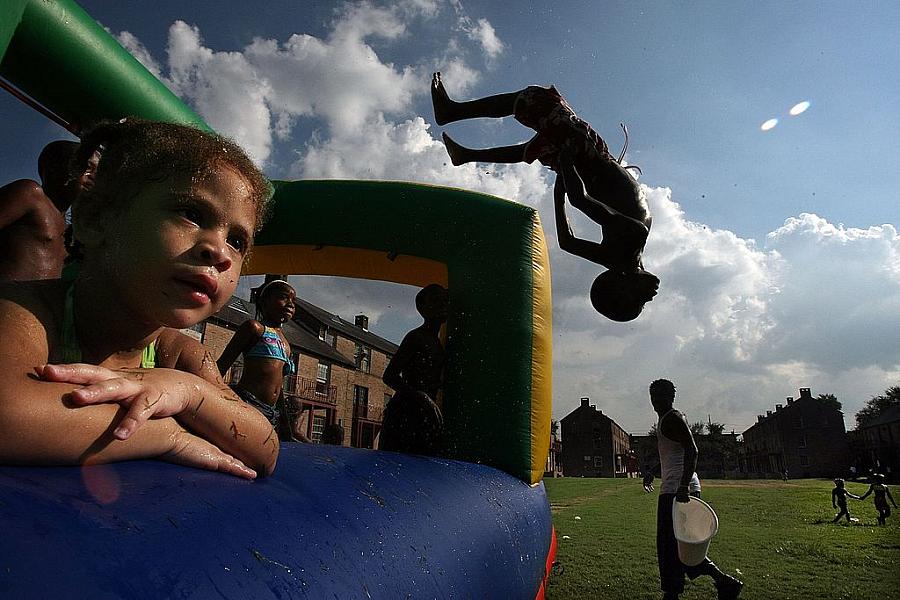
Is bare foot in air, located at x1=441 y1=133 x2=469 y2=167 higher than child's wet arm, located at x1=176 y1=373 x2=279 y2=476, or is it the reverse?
bare foot in air, located at x1=441 y1=133 x2=469 y2=167

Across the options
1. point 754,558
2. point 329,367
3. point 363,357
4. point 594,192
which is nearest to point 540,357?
point 594,192

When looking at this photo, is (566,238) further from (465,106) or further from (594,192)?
(465,106)

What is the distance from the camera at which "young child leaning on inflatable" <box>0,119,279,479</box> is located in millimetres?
958

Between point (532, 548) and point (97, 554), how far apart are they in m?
2.49

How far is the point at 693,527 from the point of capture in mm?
4070

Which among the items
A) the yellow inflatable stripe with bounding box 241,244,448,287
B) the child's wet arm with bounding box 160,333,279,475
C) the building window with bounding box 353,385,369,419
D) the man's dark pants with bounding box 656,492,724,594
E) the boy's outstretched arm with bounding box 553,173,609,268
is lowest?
the man's dark pants with bounding box 656,492,724,594

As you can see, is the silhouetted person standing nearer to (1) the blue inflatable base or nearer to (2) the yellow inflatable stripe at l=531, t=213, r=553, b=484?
(2) the yellow inflatable stripe at l=531, t=213, r=553, b=484

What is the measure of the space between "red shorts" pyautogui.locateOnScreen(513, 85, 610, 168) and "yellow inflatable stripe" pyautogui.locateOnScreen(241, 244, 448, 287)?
1.71m

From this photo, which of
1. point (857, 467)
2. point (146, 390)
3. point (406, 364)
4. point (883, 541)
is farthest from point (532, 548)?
point (857, 467)

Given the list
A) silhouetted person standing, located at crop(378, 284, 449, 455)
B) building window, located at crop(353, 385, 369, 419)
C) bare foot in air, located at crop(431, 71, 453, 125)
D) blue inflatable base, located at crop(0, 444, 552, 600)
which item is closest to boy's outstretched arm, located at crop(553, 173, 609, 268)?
bare foot in air, located at crop(431, 71, 453, 125)

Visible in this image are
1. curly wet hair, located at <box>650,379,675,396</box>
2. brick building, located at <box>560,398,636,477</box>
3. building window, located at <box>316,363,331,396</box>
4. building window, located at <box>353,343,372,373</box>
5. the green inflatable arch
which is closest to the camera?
the green inflatable arch

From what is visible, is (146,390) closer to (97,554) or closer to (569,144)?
(97,554)

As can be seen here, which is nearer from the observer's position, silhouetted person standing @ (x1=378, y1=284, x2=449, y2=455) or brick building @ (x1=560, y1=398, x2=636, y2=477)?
silhouetted person standing @ (x1=378, y1=284, x2=449, y2=455)

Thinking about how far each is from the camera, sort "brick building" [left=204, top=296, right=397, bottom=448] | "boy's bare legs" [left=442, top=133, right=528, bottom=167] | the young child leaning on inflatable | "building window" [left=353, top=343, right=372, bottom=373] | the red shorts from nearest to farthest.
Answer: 1. the young child leaning on inflatable
2. the red shorts
3. "boy's bare legs" [left=442, top=133, right=528, bottom=167]
4. "brick building" [left=204, top=296, right=397, bottom=448]
5. "building window" [left=353, top=343, right=372, bottom=373]
